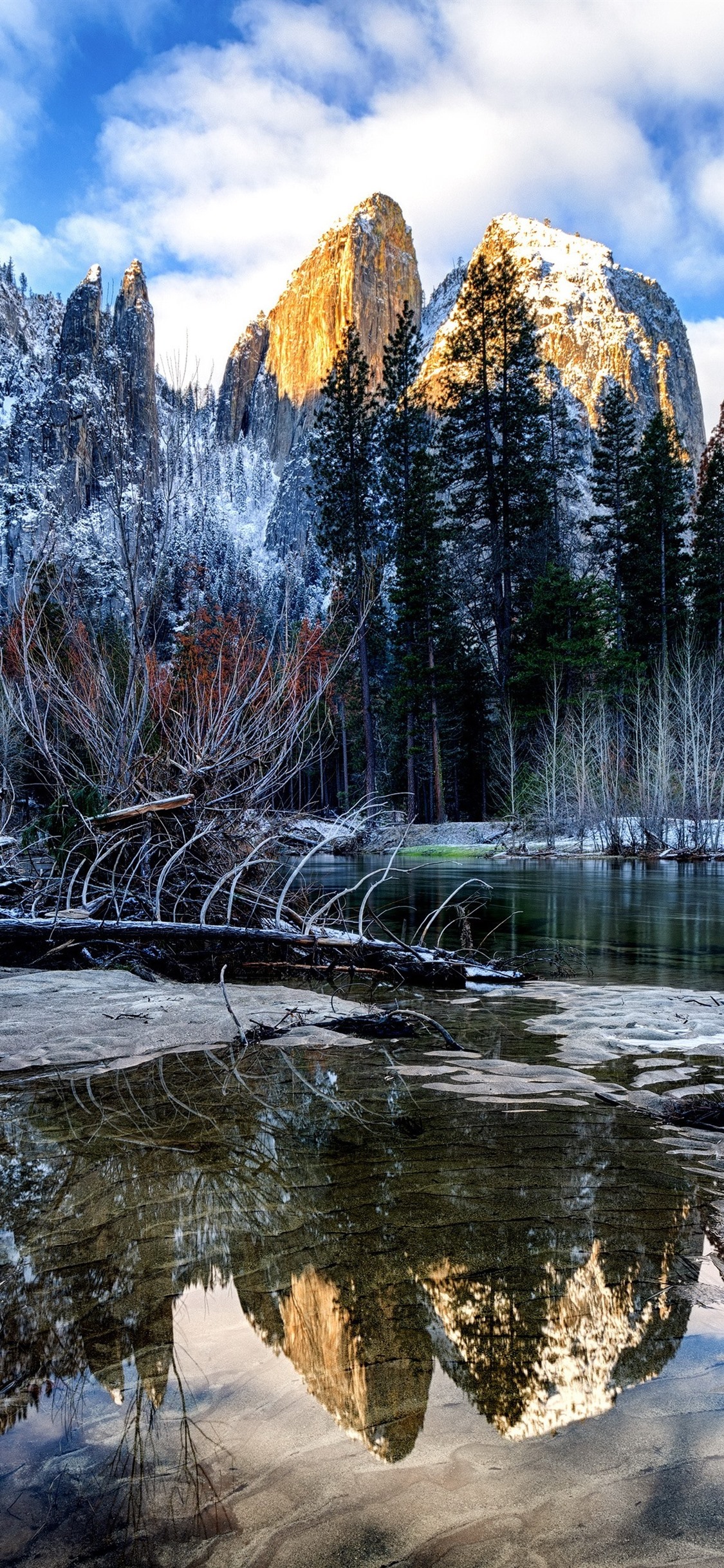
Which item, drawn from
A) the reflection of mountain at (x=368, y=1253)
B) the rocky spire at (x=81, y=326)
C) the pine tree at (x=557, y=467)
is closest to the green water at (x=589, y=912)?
the reflection of mountain at (x=368, y=1253)

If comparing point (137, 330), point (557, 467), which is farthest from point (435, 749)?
point (137, 330)

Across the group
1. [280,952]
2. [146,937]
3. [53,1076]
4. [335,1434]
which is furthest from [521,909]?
[335,1434]

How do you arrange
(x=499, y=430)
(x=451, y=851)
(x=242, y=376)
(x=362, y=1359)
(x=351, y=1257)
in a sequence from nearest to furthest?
1. (x=362, y=1359)
2. (x=351, y=1257)
3. (x=451, y=851)
4. (x=499, y=430)
5. (x=242, y=376)

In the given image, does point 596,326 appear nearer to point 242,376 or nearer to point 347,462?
point 242,376

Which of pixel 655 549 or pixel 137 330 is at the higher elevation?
pixel 137 330

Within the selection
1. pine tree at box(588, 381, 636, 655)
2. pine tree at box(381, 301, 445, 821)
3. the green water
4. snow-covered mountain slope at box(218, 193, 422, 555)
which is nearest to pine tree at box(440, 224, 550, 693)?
pine tree at box(381, 301, 445, 821)

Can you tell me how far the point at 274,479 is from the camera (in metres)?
83.9

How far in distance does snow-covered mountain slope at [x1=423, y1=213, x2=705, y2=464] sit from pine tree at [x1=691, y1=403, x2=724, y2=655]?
3214 centimetres

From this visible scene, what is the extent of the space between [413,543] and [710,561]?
14399 mm

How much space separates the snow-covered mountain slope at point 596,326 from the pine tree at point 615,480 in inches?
1200

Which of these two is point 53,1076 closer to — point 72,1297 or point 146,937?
point 72,1297

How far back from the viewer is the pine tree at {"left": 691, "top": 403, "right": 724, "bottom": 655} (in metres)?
34.2

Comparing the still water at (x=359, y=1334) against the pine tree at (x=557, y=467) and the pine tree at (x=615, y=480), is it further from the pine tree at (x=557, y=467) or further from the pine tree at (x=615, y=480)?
the pine tree at (x=615, y=480)

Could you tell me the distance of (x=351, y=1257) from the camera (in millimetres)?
1785
